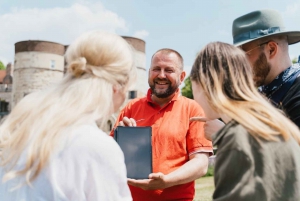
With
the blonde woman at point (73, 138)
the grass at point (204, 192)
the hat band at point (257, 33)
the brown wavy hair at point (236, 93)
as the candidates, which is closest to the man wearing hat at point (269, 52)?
the hat band at point (257, 33)

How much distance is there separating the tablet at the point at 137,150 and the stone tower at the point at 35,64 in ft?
115

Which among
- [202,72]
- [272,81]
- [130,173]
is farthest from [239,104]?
[130,173]

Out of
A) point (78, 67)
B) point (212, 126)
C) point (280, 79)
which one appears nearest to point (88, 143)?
point (78, 67)

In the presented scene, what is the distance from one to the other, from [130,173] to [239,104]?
3.90 ft

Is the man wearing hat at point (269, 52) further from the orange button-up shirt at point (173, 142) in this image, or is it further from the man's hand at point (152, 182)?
the man's hand at point (152, 182)

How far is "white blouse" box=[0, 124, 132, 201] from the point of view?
1407 millimetres

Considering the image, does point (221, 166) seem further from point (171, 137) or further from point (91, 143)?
point (171, 137)

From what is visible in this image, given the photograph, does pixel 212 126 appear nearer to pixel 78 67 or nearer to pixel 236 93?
pixel 236 93

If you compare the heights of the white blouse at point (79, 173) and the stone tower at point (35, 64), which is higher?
the white blouse at point (79, 173)

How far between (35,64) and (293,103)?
36.5 meters

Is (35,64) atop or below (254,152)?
below

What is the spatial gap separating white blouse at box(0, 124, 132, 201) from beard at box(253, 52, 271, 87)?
128 centimetres

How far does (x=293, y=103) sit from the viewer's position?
7.08ft

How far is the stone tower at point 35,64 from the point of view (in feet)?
120
